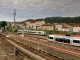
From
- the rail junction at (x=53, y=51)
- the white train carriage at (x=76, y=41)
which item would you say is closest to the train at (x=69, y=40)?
the white train carriage at (x=76, y=41)

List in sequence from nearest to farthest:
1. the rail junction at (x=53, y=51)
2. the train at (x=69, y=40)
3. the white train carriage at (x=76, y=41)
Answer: the rail junction at (x=53, y=51)
the white train carriage at (x=76, y=41)
the train at (x=69, y=40)

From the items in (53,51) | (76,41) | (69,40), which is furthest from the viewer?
(69,40)

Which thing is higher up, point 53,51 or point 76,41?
point 76,41

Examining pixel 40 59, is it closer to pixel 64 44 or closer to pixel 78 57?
pixel 78 57

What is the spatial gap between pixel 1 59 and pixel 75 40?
1761 cm

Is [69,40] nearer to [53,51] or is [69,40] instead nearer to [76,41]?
[76,41]

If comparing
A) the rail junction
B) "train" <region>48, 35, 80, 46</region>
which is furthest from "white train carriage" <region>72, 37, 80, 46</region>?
the rail junction

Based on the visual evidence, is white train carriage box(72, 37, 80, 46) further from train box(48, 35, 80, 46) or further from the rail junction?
the rail junction

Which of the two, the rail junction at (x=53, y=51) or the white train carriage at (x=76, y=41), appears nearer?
the rail junction at (x=53, y=51)

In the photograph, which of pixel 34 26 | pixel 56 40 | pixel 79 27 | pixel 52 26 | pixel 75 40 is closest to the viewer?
pixel 75 40

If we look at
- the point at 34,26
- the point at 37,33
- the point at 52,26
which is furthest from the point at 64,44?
the point at 34,26

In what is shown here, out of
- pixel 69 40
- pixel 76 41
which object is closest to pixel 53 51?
pixel 76 41

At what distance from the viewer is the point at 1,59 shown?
2967 cm

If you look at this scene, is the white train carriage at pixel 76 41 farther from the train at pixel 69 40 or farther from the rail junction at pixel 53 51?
the rail junction at pixel 53 51
